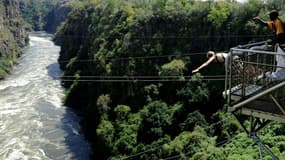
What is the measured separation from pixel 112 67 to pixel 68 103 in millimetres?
10238

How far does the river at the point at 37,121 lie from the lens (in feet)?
127

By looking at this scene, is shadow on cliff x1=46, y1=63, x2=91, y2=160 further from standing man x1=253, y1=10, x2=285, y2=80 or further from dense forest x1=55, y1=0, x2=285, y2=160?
standing man x1=253, y1=10, x2=285, y2=80

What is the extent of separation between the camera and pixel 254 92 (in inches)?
291

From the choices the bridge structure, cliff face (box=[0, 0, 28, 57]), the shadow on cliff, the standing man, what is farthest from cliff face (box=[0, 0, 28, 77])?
the standing man

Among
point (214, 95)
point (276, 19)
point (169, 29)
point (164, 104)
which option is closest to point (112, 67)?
point (169, 29)

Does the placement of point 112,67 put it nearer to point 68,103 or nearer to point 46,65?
point 68,103

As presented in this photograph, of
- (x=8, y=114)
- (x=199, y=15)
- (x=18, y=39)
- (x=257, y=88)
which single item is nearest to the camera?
(x=257, y=88)

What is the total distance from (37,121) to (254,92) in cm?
4167

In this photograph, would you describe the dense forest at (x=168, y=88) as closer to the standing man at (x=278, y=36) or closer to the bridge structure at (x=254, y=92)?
the bridge structure at (x=254, y=92)

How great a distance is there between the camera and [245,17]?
4131 centimetres

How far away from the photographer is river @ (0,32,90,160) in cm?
3872

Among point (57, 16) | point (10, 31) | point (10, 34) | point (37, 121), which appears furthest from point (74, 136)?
point (57, 16)

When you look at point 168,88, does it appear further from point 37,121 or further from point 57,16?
point 57,16

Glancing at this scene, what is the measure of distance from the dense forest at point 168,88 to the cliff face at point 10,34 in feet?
128
